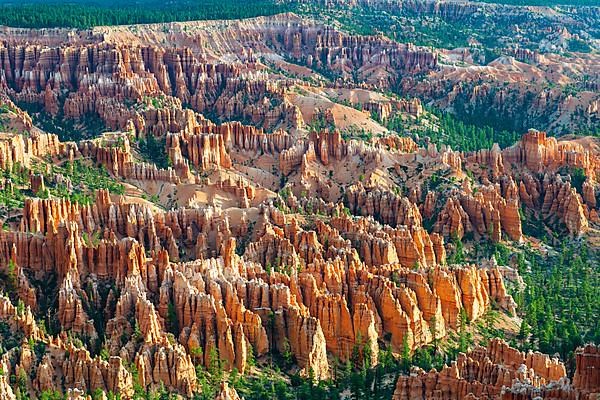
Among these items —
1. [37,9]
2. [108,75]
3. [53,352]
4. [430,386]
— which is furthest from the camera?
[37,9]

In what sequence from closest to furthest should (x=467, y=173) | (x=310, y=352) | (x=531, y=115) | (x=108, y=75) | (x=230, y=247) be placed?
(x=310, y=352) < (x=230, y=247) < (x=467, y=173) < (x=108, y=75) < (x=531, y=115)

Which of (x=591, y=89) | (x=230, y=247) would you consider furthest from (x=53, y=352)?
(x=591, y=89)

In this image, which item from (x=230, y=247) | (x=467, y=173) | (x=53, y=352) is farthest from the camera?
(x=467, y=173)

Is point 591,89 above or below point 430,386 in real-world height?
below

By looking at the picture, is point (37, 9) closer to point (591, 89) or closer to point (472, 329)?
point (591, 89)

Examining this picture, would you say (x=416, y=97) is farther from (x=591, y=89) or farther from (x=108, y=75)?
(x=108, y=75)

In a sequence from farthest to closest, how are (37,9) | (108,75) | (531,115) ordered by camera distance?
(37,9)
(531,115)
(108,75)

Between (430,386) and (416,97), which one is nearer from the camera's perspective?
(430,386)

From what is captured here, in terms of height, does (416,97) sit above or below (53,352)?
below

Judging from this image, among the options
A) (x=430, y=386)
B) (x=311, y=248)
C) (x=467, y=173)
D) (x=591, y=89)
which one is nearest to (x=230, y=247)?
(x=311, y=248)
